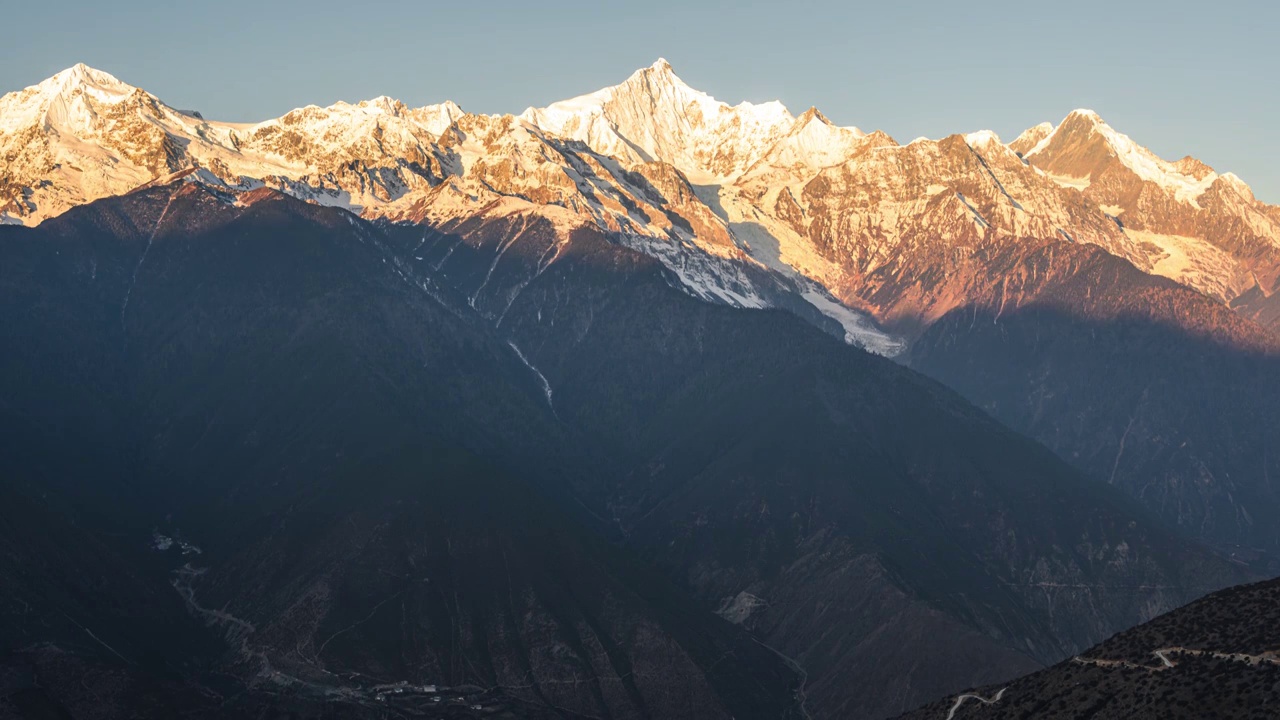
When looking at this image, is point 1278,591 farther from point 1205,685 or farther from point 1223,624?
point 1205,685

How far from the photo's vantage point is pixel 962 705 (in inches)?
7840

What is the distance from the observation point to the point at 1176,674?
175 metres

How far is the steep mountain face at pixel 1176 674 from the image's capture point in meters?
167

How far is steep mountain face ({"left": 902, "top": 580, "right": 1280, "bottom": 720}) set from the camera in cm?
16688

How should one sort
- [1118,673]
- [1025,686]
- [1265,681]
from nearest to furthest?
[1265,681], [1118,673], [1025,686]

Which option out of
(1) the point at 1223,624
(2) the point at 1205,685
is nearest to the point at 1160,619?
(1) the point at 1223,624

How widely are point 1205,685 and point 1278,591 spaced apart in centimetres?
2006

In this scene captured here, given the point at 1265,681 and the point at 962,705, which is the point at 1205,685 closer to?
the point at 1265,681

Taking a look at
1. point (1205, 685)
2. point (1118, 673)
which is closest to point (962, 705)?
point (1118, 673)

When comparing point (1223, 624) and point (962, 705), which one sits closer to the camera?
point (1223, 624)

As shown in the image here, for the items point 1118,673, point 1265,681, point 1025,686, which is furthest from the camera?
point 1025,686

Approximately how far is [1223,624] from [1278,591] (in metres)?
7.15

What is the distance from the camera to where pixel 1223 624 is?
183 metres

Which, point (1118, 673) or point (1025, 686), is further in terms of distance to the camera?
point (1025, 686)
